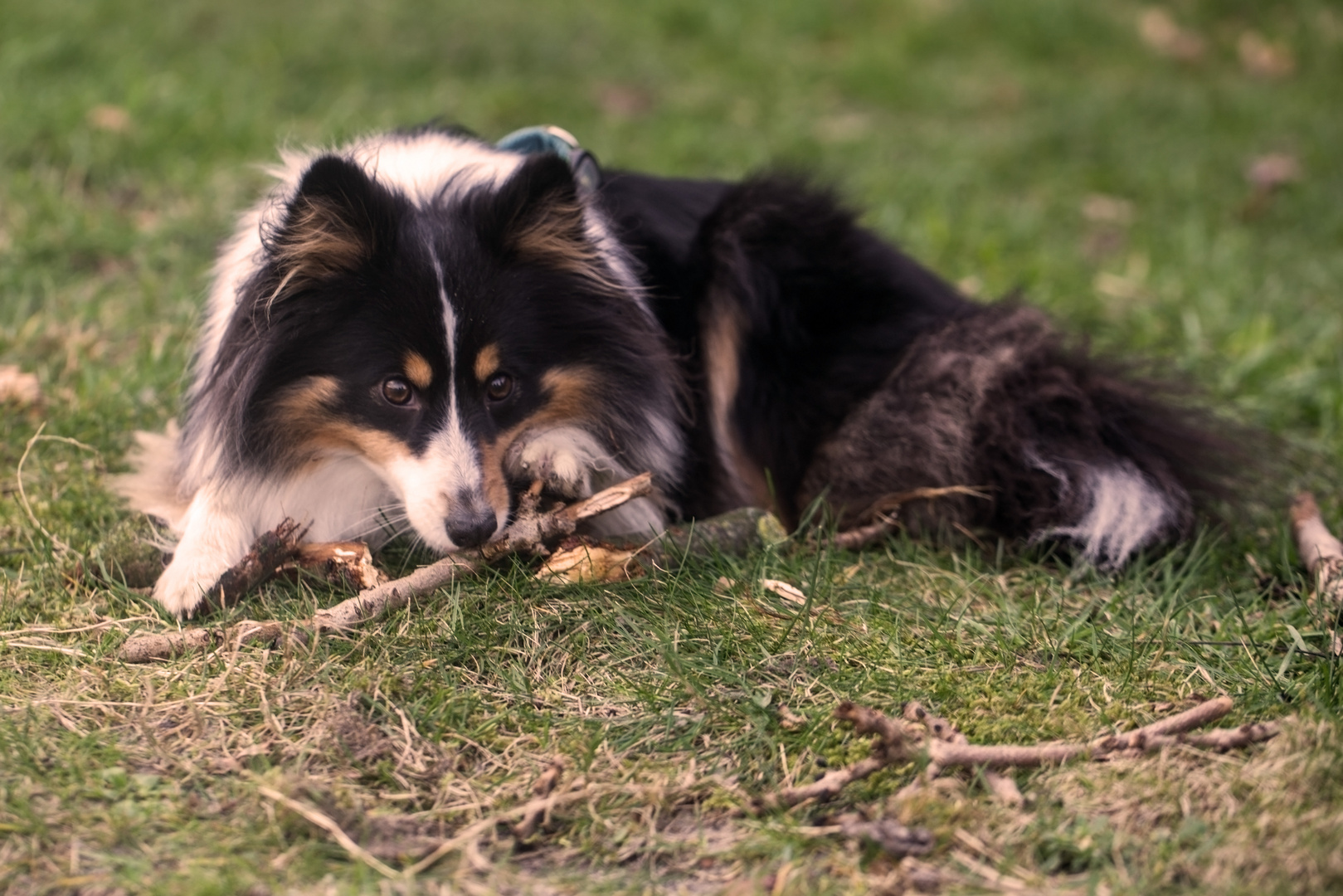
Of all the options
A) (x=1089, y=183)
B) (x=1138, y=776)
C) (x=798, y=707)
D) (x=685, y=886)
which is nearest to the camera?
(x=685, y=886)

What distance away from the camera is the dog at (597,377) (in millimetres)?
3020

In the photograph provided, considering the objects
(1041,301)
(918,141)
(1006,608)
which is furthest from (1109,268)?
(1006,608)

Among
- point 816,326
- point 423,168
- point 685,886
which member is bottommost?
point 685,886

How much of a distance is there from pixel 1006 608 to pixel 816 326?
1159 mm

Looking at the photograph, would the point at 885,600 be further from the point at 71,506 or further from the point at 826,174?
the point at 826,174

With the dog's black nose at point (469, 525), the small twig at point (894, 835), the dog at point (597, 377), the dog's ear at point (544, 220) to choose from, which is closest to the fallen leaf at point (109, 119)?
the dog at point (597, 377)

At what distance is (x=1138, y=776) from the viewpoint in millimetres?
2447

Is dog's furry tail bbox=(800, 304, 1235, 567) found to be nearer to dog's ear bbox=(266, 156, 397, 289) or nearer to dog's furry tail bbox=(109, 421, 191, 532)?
dog's ear bbox=(266, 156, 397, 289)

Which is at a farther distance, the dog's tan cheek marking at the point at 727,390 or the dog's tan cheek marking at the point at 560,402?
the dog's tan cheek marking at the point at 727,390

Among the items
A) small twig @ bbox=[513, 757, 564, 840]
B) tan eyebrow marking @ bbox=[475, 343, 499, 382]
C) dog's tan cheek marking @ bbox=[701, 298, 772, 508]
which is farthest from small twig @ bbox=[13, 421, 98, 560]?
dog's tan cheek marking @ bbox=[701, 298, 772, 508]

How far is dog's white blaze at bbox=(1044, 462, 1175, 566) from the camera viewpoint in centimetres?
347

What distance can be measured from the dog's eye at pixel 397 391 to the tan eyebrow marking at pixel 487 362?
0.17 metres

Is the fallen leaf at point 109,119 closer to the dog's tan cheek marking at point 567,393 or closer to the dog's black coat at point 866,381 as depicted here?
the dog's black coat at point 866,381

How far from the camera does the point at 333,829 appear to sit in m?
2.25
